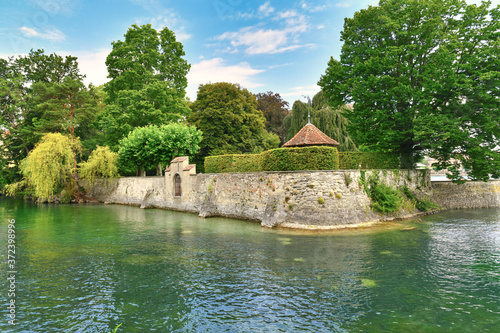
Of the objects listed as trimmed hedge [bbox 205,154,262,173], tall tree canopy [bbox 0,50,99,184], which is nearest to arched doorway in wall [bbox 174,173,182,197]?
trimmed hedge [bbox 205,154,262,173]

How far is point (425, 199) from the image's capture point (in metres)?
20.0

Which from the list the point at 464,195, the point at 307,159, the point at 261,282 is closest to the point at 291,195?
the point at 307,159

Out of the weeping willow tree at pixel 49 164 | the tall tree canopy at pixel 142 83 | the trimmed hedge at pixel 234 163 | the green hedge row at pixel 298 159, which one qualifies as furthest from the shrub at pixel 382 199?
the weeping willow tree at pixel 49 164

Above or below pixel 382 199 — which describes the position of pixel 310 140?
above

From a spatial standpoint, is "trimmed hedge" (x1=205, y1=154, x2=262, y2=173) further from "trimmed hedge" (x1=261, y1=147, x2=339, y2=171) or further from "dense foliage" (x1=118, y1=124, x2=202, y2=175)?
"dense foliage" (x1=118, y1=124, x2=202, y2=175)

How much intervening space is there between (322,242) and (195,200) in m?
12.4

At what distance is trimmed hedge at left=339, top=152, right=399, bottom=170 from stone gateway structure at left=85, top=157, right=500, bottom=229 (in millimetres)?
1084

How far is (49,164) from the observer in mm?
27953

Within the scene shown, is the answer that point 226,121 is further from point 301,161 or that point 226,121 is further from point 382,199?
point 382,199

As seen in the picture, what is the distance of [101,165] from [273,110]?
24.4 metres

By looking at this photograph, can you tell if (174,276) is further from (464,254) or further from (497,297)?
(464,254)

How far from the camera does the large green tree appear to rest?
32.8 m

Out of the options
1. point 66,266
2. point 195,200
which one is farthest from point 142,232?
point 195,200

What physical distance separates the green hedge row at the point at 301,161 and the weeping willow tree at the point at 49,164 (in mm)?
16145
